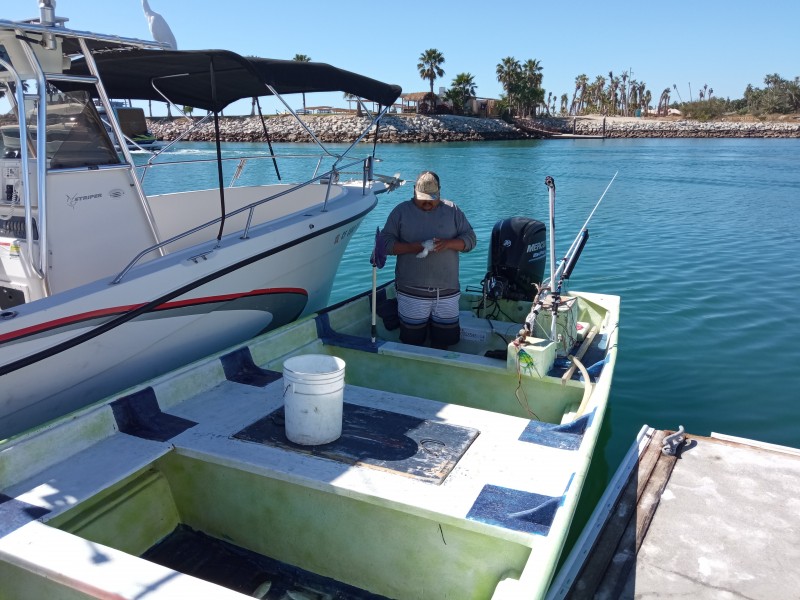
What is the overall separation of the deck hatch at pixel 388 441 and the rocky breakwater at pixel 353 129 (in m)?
57.0

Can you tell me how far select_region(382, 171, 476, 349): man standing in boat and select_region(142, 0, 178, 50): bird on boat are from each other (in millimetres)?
2193

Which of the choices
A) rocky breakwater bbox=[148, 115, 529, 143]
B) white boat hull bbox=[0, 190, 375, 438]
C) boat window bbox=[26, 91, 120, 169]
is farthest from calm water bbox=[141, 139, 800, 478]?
rocky breakwater bbox=[148, 115, 529, 143]

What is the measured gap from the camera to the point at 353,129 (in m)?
62.0

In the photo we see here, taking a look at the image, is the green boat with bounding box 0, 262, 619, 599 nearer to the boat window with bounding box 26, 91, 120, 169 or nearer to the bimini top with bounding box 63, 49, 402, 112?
the boat window with bounding box 26, 91, 120, 169

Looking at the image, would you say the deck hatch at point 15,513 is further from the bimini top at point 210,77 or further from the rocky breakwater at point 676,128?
the rocky breakwater at point 676,128

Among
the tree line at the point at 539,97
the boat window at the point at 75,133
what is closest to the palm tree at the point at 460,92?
the tree line at the point at 539,97

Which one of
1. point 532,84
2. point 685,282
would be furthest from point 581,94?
point 685,282

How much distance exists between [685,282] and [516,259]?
541cm

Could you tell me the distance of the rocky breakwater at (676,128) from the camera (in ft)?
243

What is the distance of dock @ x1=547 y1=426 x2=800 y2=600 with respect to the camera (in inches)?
125

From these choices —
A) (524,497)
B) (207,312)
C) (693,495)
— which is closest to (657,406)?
(693,495)

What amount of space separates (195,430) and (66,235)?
1993mm

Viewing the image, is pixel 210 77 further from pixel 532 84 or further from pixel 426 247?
pixel 532 84

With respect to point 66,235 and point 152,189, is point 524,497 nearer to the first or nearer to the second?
point 66,235
